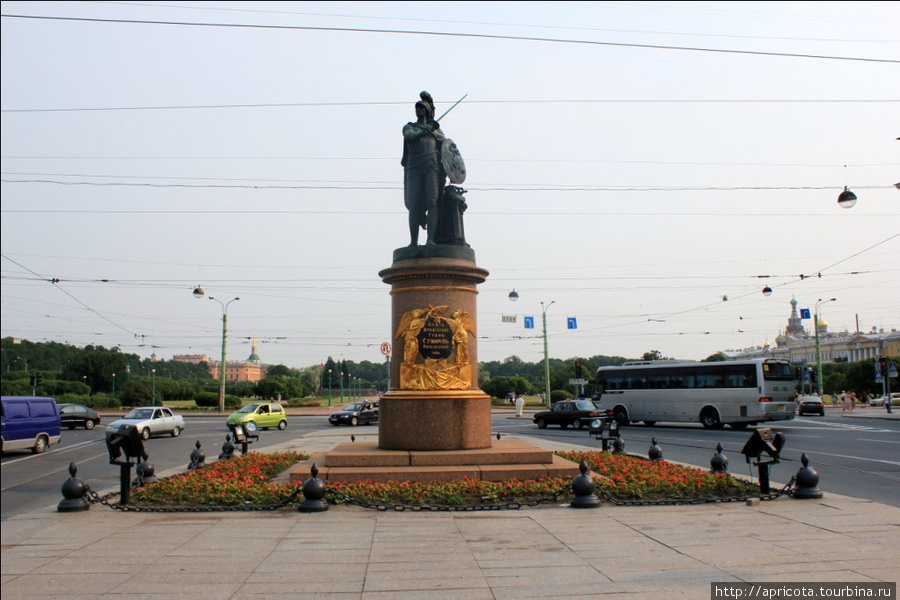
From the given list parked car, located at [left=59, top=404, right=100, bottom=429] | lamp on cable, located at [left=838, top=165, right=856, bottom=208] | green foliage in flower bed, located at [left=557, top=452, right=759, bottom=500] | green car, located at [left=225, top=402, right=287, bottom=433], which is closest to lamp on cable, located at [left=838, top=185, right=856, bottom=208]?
lamp on cable, located at [left=838, top=165, right=856, bottom=208]

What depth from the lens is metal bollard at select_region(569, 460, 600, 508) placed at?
417 inches

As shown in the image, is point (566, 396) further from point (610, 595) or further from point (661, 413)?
point (610, 595)

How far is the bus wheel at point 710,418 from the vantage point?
35094 millimetres

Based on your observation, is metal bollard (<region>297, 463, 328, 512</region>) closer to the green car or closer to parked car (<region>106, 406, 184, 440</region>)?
parked car (<region>106, 406, 184, 440</region>)

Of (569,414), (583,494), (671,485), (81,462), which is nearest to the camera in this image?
(583,494)

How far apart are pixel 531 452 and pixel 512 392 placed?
2334 inches

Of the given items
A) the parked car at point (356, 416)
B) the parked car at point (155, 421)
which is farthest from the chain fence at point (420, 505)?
the parked car at point (356, 416)

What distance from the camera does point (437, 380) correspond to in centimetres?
1352

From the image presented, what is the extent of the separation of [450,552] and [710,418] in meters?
30.7

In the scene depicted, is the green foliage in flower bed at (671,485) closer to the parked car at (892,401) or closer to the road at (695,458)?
the road at (695,458)

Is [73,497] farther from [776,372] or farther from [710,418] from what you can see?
[776,372]

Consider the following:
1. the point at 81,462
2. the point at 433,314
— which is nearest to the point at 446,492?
the point at 433,314

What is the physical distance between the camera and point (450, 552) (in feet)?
25.7

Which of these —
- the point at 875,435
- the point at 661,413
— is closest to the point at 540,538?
the point at 875,435
